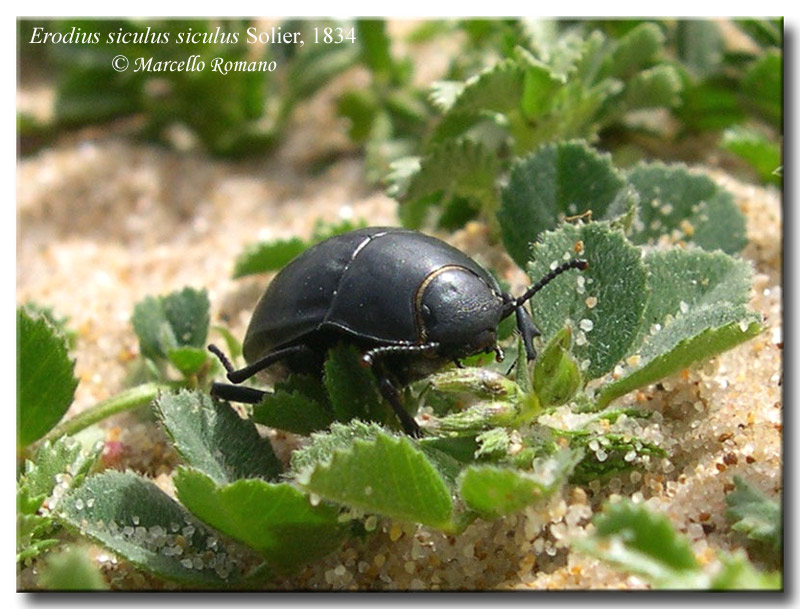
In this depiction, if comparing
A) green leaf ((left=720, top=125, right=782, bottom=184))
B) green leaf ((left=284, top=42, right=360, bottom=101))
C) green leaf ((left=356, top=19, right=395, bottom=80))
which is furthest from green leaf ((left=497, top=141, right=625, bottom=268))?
green leaf ((left=284, top=42, right=360, bottom=101))

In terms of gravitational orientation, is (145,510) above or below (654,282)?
below

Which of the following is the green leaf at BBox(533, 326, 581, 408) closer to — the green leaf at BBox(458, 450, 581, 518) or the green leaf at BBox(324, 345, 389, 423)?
the green leaf at BBox(458, 450, 581, 518)

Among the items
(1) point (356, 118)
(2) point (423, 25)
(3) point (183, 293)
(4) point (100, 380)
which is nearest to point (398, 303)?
(3) point (183, 293)

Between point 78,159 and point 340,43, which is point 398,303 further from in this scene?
point 78,159

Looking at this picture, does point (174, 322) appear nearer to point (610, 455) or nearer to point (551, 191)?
point (551, 191)

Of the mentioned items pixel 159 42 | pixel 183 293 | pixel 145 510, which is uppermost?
pixel 159 42
